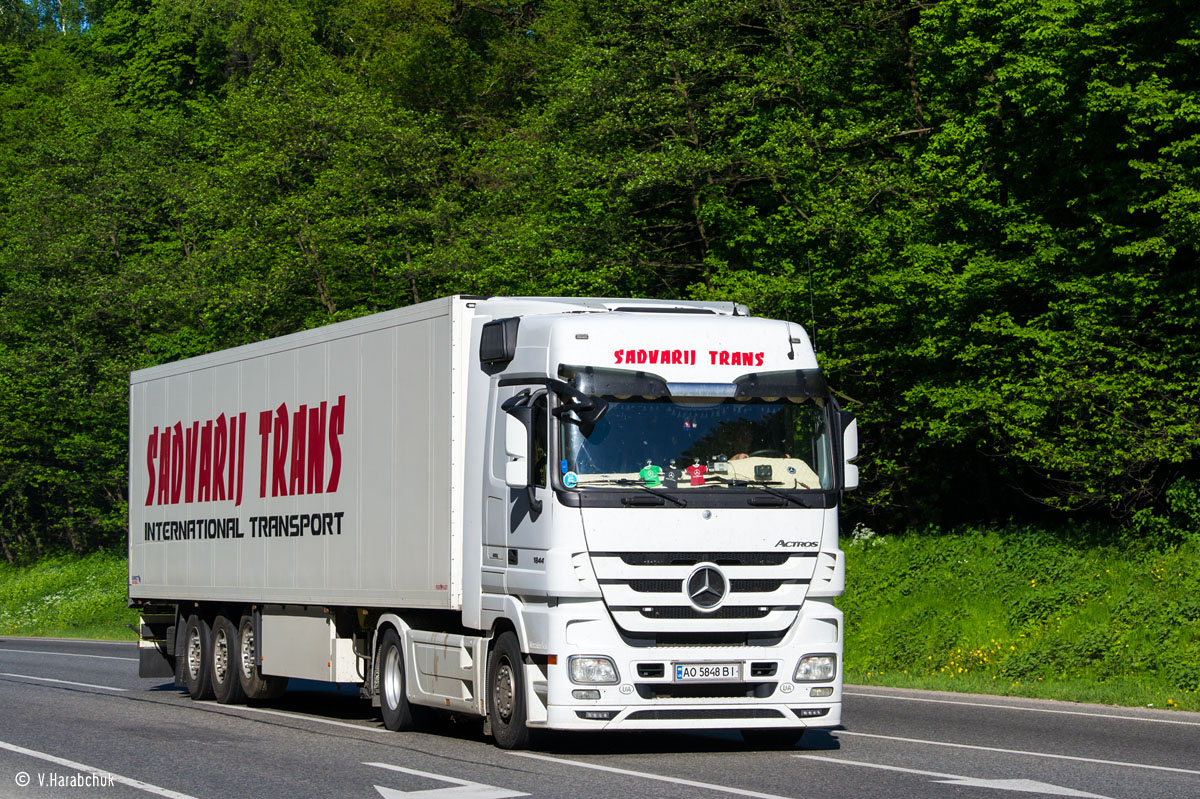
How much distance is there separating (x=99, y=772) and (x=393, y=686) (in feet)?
12.4

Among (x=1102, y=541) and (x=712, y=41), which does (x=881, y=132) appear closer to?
(x=712, y=41)

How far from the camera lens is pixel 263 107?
49.2 m

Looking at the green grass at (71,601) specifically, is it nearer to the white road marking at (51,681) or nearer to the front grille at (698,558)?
the white road marking at (51,681)

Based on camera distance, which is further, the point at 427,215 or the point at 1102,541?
Result: the point at 427,215

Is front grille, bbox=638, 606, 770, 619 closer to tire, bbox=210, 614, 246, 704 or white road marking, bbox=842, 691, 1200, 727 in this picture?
white road marking, bbox=842, 691, 1200, 727

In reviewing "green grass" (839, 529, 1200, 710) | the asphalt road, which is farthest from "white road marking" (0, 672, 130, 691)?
"green grass" (839, 529, 1200, 710)

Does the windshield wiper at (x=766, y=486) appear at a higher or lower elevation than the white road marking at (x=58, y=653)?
higher

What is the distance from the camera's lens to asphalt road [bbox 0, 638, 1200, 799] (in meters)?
10.5

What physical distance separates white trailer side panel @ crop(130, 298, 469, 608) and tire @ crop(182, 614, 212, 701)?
0.46 m

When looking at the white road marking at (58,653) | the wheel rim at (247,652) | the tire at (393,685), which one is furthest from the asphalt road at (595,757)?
the white road marking at (58,653)

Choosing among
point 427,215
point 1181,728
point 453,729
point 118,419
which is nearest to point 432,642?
point 453,729

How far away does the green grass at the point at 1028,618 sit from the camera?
64.4 ft

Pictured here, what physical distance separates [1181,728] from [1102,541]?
11.0 m

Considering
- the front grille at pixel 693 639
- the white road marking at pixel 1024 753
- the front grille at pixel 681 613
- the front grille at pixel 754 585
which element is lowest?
the white road marking at pixel 1024 753
